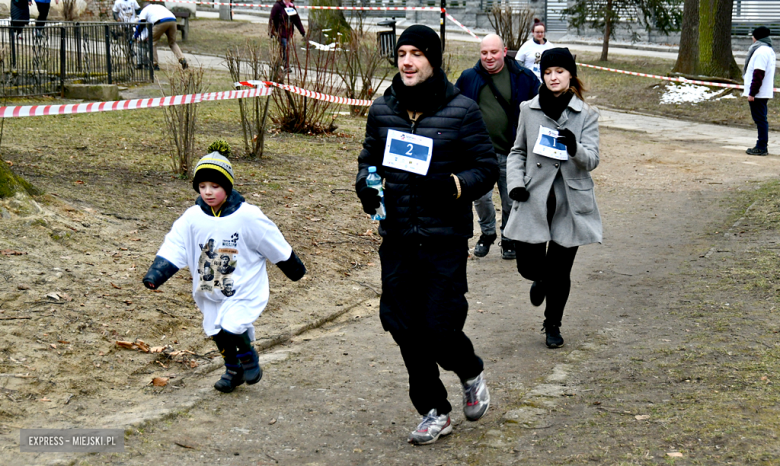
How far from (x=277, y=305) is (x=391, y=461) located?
2.65 meters

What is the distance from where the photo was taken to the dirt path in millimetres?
4273

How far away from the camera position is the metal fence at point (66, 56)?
12.5 m

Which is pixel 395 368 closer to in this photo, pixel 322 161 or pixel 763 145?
pixel 322 161

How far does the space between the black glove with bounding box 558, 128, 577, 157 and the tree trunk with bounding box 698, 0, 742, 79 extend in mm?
15921

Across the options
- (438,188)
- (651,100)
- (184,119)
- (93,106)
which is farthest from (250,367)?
(651,100)

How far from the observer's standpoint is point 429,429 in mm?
4293

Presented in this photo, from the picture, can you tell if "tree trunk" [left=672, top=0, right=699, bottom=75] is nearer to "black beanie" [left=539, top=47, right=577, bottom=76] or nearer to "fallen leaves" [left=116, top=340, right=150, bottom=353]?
"black beanie" [left=539, top=47, right=577, bottom=76]

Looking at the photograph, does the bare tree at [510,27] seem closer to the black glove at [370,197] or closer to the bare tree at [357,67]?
the bare tree at [357,67]

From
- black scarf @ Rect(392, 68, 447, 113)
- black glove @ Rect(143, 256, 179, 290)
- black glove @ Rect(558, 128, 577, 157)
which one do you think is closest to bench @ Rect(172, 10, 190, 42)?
black glove @ Rect(558, 128, 577, 157)

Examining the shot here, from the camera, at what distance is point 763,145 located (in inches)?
538

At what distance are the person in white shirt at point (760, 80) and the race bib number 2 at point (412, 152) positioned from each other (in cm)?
1110

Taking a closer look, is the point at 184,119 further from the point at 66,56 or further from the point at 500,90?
the point at 66,56

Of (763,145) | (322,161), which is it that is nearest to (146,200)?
(322,161)

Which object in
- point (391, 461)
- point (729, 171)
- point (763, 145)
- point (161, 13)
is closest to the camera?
point (391, 461)
